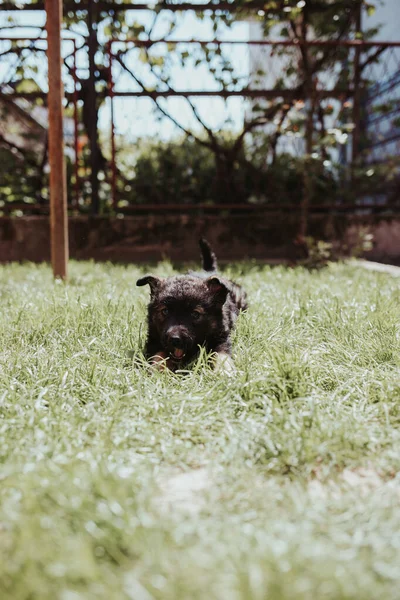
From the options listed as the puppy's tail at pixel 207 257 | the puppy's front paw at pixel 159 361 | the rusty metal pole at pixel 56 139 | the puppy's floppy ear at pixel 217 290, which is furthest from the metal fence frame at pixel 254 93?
the puppy's front paw at pixel 159 361

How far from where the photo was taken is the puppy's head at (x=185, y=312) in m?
3.02

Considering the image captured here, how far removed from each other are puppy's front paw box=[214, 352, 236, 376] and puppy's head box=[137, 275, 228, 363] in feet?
0.74

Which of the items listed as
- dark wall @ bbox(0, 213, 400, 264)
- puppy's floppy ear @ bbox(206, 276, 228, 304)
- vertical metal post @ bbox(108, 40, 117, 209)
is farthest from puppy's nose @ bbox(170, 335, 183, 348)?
vertical metal post @ bbox(108, 40, 117, 209)

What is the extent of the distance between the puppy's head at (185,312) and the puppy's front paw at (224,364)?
0.74 ft

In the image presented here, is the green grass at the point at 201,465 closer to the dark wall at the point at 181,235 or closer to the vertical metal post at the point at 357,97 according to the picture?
the dark wall at the point at 181,235

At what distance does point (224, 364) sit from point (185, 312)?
61 cm

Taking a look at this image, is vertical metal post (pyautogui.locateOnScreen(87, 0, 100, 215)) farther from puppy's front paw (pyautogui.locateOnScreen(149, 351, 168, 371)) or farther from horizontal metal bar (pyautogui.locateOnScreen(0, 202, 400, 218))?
puppy's front paw (pyautogui.locateOnScreen(149, 351, 168, 371))

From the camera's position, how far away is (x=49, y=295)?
4.21 m

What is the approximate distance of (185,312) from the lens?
10.5 feet

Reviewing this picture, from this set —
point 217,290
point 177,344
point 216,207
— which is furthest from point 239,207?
point 177,344

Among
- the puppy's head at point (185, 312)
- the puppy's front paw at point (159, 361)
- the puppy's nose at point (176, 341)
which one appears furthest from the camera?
the puppy's head at point (185, 312)

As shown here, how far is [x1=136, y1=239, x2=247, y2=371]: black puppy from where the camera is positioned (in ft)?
9.84

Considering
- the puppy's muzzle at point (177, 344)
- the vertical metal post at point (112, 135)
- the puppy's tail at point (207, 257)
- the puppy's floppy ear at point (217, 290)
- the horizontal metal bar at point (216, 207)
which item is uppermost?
the vertical metal post at point (112, 135)

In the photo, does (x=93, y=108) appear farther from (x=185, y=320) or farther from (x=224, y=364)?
(x=224, y=364)
